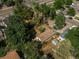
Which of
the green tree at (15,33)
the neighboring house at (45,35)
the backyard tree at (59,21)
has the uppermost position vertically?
the green tree at (15,33)

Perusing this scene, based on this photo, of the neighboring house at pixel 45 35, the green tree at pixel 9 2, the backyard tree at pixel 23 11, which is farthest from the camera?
the green tree at pixel 9 2

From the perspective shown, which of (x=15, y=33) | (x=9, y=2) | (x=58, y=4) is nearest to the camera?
(x=15, y=33)

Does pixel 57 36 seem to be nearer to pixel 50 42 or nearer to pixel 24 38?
pixel 50 42

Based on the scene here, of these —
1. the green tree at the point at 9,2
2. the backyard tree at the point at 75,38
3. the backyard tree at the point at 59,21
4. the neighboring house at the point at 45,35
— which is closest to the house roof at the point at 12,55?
the neighboring house at the point at 45,35

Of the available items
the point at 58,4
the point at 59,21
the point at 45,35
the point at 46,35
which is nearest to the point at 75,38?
the point at 46,35

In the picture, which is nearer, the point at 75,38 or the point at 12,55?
the point at 12,55

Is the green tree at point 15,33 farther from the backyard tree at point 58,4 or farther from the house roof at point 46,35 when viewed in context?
the backyard tree at point 58,4

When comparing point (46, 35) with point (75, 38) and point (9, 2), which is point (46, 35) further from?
point (9, 2)

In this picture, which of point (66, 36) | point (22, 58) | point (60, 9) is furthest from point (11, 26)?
point (60, 9)

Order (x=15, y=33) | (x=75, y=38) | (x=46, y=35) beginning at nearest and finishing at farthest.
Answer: (x=75, y=38) < (x=15, y=33) < (x=46, y=35)

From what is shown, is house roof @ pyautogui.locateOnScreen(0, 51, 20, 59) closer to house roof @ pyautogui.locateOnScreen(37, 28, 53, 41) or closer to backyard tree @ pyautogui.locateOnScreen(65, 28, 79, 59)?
house roof @ pyautogui.locateOnScreen(37, 28, 53, 41)

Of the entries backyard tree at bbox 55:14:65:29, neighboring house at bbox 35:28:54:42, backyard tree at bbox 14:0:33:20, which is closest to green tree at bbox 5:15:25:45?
neighboring house at bbox 35:28:54:42
